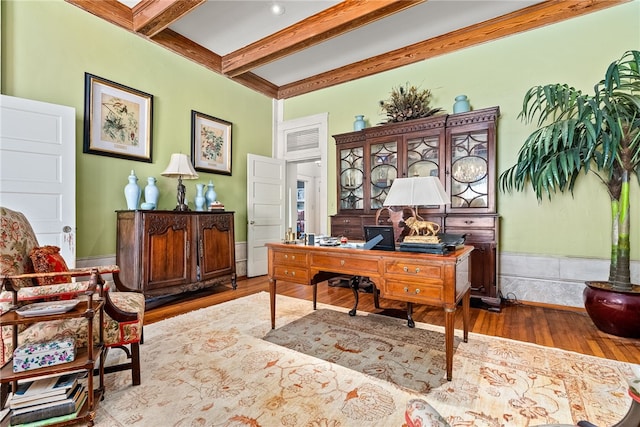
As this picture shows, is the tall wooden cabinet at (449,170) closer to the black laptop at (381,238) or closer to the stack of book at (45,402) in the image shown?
the black laptop at (381,238)

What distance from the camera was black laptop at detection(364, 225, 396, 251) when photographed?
201 cm

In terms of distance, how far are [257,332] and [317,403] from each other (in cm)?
105

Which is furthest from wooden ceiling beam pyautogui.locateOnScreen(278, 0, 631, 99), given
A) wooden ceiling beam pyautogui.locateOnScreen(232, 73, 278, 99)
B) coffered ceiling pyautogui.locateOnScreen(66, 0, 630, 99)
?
wooden ceiling beam pyautogui.locateOnScreen(232, 73, 278, 99)

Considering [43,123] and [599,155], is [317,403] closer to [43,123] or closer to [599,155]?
[599,155]

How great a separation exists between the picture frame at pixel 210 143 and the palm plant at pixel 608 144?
389 cm

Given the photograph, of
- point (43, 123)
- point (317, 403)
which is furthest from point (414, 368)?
point (43, 123)

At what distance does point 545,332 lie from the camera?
249cm

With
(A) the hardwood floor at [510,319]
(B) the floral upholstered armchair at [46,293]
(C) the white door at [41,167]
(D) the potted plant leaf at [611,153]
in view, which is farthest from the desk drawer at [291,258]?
(D) the potted plant leaf at [611,153]

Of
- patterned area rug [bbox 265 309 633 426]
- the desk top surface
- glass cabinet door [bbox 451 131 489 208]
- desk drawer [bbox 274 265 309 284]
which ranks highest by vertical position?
glass cabinet door [bbox 451 131 489 208]

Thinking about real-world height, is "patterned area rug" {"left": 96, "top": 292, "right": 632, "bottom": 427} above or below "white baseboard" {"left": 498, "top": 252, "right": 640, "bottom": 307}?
below

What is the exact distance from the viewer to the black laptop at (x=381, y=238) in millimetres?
2006

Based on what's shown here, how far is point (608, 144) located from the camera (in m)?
2.36

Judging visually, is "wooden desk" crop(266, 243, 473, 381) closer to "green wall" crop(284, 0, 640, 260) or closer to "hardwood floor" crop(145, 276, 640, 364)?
"hardwood floor" crop(145, 276, 640, 364)

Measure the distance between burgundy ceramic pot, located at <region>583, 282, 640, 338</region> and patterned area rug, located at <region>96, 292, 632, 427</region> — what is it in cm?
58
